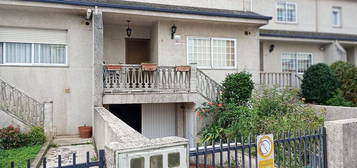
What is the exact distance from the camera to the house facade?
10.3 m

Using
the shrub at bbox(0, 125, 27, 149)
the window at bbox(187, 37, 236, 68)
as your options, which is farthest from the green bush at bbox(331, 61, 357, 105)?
the shrub at bbox(0, 125, 27, 149)

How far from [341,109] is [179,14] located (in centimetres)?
799

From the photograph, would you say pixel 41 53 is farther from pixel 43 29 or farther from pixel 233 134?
pixel 233 134

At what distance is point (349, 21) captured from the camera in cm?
1927

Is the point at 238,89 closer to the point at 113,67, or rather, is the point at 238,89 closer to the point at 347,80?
the point at 113,67

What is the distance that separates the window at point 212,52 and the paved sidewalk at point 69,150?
6.29 m

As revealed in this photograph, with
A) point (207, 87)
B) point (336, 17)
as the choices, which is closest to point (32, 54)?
point (207, 87)

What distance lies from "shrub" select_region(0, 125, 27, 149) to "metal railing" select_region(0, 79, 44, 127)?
37.1 inches

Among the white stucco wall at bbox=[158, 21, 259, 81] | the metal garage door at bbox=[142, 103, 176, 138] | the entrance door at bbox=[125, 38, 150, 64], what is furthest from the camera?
the entrance door at bbox=[125, 38, 150, 64]

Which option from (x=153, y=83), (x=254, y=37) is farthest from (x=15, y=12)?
(x=254, y=37)

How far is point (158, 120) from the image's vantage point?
41.2 ft

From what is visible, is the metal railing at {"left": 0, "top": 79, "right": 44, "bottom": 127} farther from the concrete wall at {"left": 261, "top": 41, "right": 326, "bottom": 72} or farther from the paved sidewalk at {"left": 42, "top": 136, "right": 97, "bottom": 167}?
the concrete wall at {"left": 261, "top": 41, "right": 326, "bottom": 72}

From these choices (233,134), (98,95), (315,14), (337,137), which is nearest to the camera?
(337,137)

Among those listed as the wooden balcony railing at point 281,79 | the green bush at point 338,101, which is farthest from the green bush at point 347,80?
the wooden balcony railing at point 281,79
